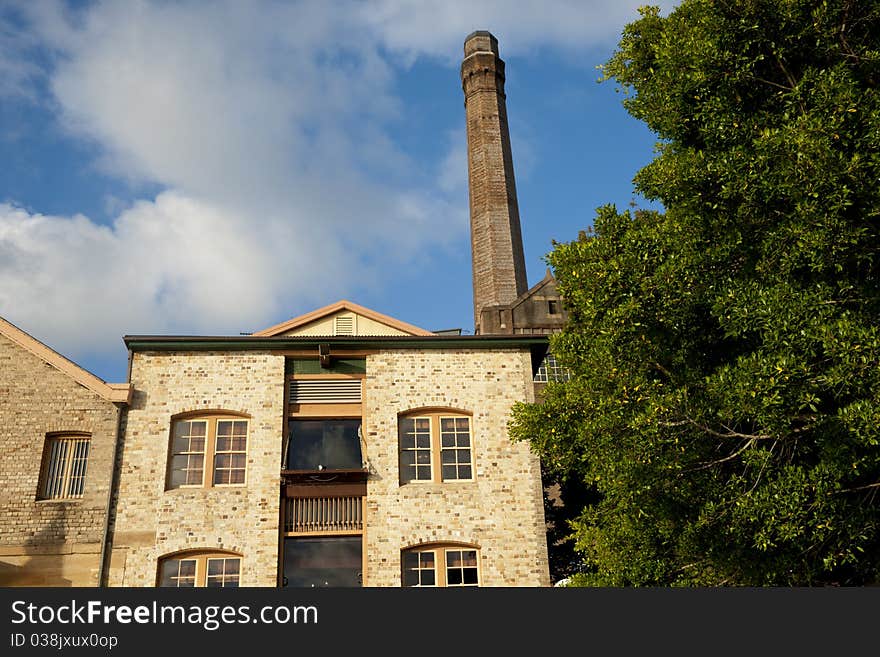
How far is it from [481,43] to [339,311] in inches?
948

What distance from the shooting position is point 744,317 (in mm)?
10500

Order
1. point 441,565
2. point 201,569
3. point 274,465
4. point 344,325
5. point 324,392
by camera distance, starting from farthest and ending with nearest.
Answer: point 344,325 → point 324,392 → point 274,465 → point 441,565 → point 201,569

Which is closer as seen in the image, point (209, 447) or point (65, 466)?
point (65, 466)

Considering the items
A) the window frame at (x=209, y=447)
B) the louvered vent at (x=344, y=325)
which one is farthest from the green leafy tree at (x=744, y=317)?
the louvered vent at (x=344, y=325)

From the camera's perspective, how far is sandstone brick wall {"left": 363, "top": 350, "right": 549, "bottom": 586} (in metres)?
18.5

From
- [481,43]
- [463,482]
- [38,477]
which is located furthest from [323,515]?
[481,43]

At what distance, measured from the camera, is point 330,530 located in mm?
18781

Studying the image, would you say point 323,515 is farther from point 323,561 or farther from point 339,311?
point 339,311

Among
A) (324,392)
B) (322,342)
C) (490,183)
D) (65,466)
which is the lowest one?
(65,466)

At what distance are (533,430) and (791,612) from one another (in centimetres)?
689

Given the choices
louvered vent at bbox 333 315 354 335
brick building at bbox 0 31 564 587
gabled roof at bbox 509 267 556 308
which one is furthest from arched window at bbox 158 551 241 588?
gabled roof at bbox 509 267 556 308

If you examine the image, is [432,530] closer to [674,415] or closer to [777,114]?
[674,415]

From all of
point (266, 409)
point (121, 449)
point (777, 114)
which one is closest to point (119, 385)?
point (121, 449)

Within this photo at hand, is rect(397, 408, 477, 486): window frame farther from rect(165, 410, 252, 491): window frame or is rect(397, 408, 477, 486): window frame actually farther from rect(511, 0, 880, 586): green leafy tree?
rect(511, 0, 880, 586): green leafy tree
